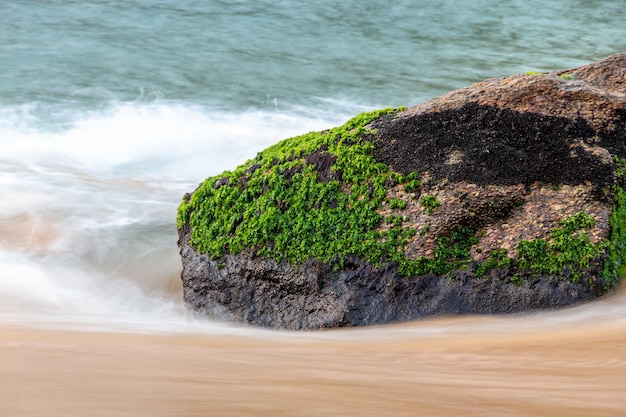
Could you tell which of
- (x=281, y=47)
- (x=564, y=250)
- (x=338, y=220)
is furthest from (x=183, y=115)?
(x=564, y=250)

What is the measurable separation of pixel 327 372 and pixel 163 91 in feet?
31.6

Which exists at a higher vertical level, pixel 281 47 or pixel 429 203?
pixel 429 203

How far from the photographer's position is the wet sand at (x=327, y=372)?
7.87 feet

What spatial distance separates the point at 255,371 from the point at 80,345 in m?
0.88

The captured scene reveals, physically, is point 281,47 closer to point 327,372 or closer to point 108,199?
point 108,199

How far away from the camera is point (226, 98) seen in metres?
11.9

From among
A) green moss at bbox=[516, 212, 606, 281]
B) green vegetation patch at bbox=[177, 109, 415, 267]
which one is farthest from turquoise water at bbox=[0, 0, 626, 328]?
green moss at bbox=[516, 212, 606, 281]

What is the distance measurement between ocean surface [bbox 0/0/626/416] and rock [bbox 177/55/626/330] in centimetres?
21

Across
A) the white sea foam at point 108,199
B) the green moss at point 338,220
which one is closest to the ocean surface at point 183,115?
the white sea foam at point 108,199

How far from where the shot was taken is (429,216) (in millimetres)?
4500

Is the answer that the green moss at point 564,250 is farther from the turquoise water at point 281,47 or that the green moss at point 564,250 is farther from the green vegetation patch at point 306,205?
the turquoise water at point 281,47

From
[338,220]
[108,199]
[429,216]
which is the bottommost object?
[108,199]

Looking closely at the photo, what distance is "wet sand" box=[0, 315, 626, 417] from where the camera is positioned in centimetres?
240

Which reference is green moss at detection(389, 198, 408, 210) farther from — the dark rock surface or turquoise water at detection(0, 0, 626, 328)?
turquoise water at detection(0, 0, 626, 328)
